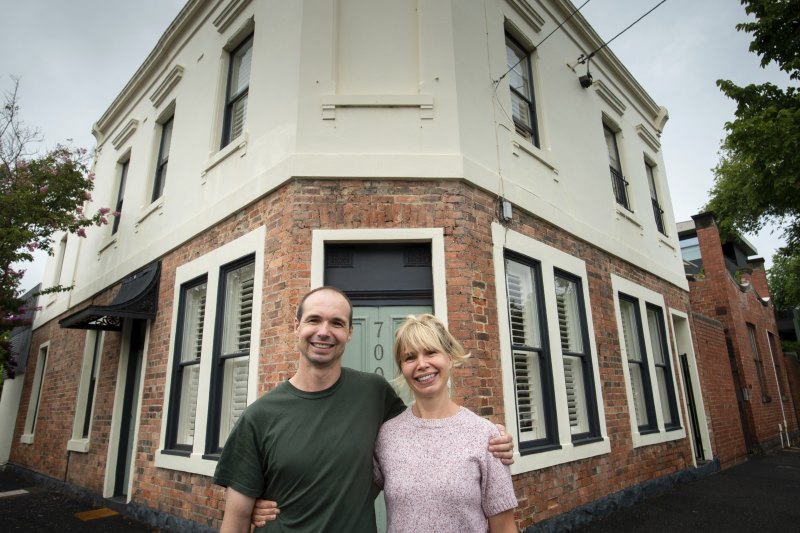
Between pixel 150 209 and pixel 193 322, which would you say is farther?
pixel 150 209

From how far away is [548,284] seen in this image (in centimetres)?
570

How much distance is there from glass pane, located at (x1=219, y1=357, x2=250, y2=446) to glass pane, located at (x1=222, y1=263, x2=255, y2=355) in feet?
0.51

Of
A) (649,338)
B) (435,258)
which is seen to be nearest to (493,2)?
(435,258)

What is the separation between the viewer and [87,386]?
8.23 m

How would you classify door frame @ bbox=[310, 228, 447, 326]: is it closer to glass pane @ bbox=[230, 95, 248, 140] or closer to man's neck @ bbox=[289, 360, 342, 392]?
man's neck @ bbox=[289, 360, 342, 392]

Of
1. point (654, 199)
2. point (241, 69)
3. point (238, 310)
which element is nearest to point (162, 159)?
point (241, 69)

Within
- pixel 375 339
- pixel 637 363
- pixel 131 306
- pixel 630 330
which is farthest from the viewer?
pixel 630 330

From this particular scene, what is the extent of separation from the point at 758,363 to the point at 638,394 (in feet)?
27.1

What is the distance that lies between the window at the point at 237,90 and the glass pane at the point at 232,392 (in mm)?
3118

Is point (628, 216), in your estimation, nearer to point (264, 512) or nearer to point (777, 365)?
point (264, 512)

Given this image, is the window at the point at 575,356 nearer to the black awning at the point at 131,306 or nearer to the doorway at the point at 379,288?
the doorway at the point at 379,288

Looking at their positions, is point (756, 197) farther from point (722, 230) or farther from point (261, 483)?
point (722, 230)

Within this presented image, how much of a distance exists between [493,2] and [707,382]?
314 inches

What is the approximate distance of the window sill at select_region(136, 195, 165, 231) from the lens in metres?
7.19
